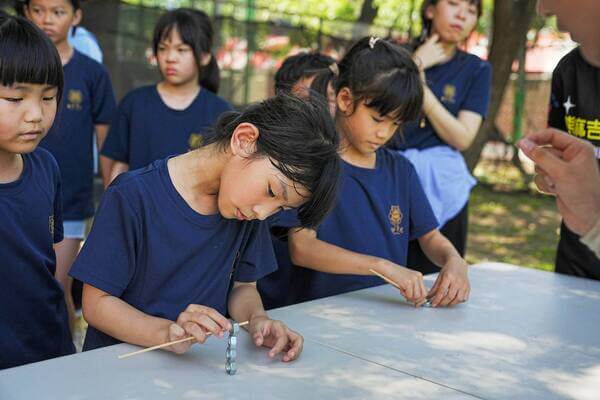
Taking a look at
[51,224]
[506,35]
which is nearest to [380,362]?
[51,224]

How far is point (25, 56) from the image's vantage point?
76.9 inches

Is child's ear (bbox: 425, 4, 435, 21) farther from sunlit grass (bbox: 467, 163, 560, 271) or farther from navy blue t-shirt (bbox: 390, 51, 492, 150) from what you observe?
sunlit grass (bbox: 467, 163, 560, 271)

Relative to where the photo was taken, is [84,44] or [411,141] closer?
[411,141]

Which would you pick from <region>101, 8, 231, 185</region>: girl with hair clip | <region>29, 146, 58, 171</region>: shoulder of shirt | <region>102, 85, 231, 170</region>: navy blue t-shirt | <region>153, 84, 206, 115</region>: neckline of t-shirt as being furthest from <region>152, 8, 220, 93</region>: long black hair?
<region>29, 146, 58, 171</region>: shoulder of shirt

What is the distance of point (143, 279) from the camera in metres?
1.81

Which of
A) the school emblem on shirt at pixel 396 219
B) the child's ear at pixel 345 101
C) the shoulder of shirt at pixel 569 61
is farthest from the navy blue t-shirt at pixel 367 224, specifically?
the shoulder of shirt at pixel 569 61

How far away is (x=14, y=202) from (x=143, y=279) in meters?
0.43

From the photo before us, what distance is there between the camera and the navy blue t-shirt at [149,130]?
318 centimetres

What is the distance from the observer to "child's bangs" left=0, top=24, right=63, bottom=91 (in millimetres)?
1928

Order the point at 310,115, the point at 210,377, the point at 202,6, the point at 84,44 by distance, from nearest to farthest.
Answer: the point at 210,377, the point at 310,115, the point at 84,44, the point at 202,6

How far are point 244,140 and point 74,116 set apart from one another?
172 cm

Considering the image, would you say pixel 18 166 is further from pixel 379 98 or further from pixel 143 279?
pixel 379 98

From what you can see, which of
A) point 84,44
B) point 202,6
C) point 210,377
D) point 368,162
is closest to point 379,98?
point 368,162

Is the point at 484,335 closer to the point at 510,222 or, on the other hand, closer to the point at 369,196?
the point at 369,196
